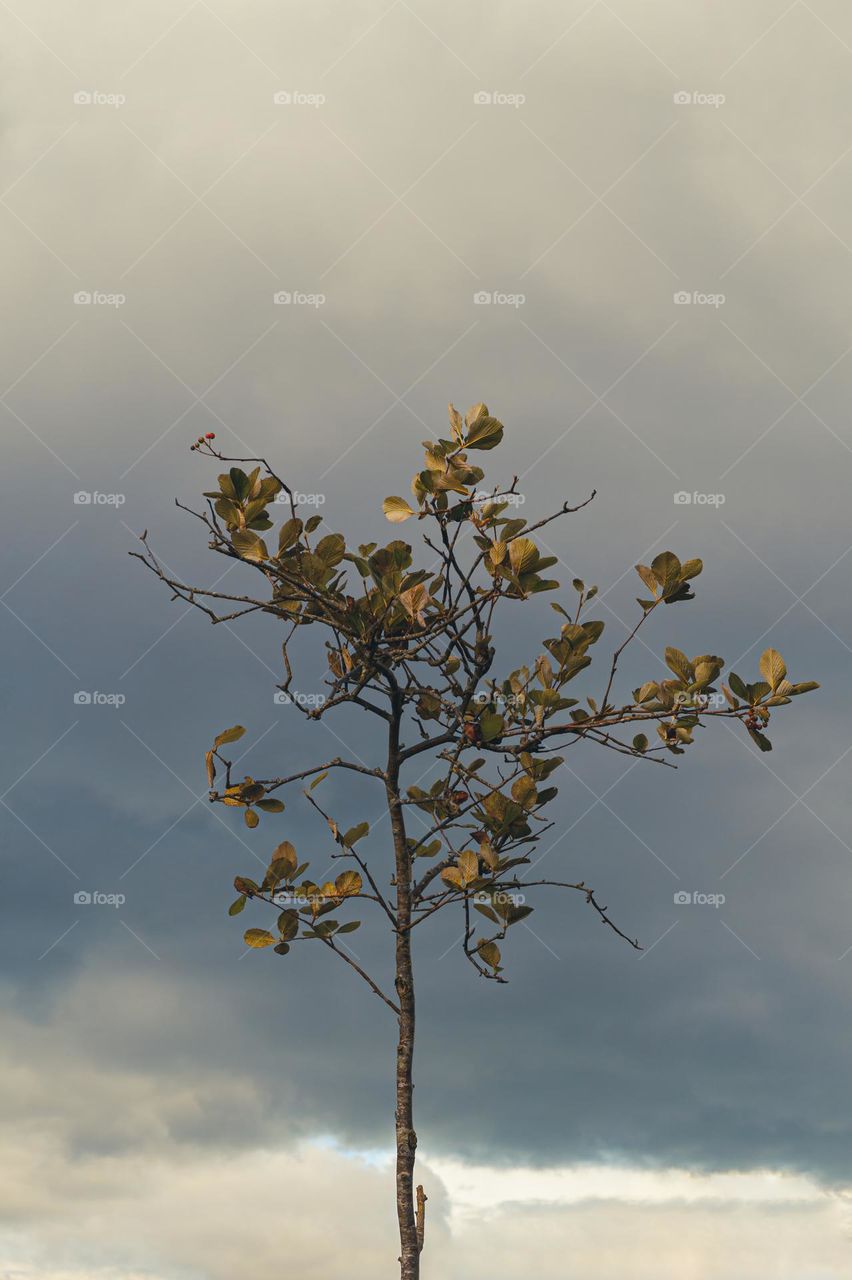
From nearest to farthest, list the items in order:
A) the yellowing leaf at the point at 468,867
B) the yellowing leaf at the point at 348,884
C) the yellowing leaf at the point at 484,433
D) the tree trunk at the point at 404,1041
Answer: the tree trunk at the point at 404,1041
the yellowing leaf at the point at 468,867
the yellowing leaf at the point at 484,433
the yellowing leaf at the point at 348,884

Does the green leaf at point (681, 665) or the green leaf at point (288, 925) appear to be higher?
the green leaf at point (681, 665)

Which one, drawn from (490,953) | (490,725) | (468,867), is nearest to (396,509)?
(490,725)

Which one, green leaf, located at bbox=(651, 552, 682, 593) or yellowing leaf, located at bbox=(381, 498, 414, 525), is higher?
yellowing leaf, located at bbox=(381, 498, 414, 525)

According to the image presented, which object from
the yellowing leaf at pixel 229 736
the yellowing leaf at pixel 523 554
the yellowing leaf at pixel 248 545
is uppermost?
the yellowing leaf at pixel 248 545

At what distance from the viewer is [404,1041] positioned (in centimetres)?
521

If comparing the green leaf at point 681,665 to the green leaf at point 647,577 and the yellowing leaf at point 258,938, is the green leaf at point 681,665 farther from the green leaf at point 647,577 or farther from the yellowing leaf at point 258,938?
the yellowing leaf at point 258,938

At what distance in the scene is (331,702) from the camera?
5391 mm

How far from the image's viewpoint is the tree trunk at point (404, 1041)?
5.02m

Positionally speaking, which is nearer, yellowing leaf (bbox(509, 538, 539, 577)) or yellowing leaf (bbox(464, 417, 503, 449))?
yellowing leaf (bbox(509, 538, 539, 577))

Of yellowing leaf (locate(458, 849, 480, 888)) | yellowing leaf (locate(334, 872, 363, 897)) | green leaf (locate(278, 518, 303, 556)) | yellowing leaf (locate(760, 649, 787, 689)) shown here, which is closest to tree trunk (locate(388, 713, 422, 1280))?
yellowing leaf (locate(334, 872, 363, 897))

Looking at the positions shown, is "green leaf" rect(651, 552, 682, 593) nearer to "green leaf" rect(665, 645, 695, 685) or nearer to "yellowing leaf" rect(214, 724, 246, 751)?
"green leaf" rect(665, 645, 695, 685)

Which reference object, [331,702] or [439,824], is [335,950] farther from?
[331,702]

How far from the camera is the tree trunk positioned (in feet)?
16.5

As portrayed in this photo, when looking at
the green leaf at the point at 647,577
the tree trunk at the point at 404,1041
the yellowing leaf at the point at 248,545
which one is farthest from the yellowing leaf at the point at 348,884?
the green leaf at the point at 647,577
